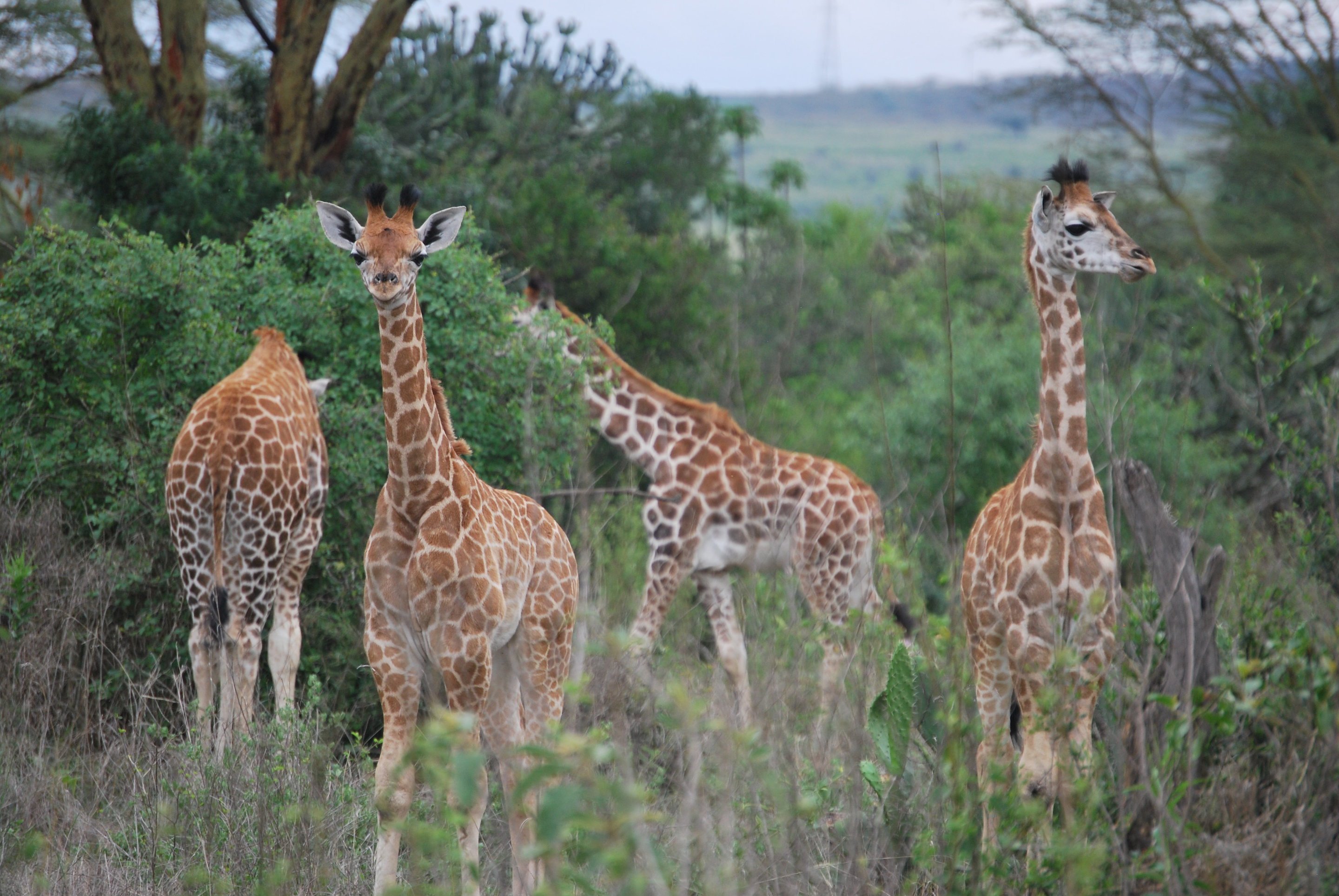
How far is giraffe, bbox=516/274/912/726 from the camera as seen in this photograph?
27.8 ft

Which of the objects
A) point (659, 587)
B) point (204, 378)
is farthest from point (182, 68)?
point (659, 587)

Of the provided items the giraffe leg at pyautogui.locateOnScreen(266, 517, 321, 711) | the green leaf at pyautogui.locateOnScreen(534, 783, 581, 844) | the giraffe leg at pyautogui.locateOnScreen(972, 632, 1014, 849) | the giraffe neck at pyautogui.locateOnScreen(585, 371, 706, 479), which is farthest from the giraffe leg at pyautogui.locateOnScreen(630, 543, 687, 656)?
the green leaf at pyautogui.locateOnScreen(534, 783, 581, 844)

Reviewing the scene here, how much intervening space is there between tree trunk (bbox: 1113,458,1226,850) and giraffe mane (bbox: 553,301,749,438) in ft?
15.3

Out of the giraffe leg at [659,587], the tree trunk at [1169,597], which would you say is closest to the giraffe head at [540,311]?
the giraffe leg at [659,587]

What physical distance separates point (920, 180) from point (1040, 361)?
72.1 feet

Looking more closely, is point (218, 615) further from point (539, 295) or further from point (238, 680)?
point (539, 295)

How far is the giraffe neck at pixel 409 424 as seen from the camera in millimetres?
4684

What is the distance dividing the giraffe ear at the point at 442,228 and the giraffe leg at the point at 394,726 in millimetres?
1583

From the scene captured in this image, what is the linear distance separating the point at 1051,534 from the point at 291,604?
14.1ft

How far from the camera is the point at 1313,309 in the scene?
11.4 m

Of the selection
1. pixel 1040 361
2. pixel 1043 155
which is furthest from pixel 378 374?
pixel 1043 155

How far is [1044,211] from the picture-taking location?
4949 millimetres

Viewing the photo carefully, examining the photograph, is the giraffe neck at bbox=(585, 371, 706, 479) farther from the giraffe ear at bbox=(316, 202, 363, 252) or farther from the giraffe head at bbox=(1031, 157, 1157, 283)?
the giraffe head at bbox=(1031, 157, 1157, 283)

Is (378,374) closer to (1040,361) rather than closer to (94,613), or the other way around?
(94,613)
